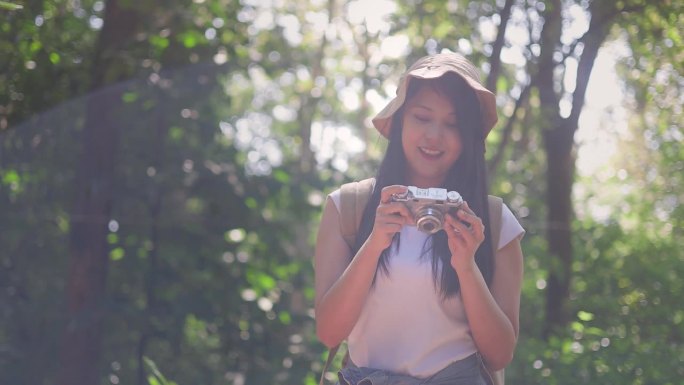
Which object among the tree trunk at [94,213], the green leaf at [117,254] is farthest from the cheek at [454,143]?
the green leaf at [117,254]

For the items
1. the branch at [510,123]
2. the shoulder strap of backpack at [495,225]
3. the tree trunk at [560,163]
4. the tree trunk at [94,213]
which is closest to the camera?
the shoulder strap of backpack at [495,225]

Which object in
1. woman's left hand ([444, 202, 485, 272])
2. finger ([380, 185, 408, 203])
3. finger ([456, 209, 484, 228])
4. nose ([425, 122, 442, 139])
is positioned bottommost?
woman's left hand ([444, 202, 485, 272])

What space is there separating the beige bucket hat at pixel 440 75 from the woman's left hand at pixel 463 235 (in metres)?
0.37

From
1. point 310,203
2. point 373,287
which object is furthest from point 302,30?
point 373,287

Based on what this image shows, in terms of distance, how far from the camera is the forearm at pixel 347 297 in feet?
8.21

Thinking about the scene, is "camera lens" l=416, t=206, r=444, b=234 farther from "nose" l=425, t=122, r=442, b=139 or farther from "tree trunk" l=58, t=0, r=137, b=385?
"tree trunk" l=58, t=0, r=137, b=385

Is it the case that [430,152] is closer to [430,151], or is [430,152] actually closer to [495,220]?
[430,151]

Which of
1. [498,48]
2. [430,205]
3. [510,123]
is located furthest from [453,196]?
[510,123]

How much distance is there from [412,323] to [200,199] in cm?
440

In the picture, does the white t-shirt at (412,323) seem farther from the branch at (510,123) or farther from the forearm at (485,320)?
the branch at (510,123)

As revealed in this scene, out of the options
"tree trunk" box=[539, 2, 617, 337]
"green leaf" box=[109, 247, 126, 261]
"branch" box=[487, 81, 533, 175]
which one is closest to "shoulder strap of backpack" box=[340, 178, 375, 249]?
"tree trunk" box=[539, 2, 617, 337]

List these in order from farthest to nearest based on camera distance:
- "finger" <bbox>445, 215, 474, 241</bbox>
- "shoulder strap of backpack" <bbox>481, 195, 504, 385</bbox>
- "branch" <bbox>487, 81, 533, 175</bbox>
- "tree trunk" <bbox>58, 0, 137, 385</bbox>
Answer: "tree trunk" <bbox>58, 0, 137, 385</bbox> → "branch" <bbox>487, 81, 533, 175</bbox> → "shoulder strap of backpack" <bbox>481, 195, 504, 385</bbox> → "finger" <bbox>445, 215, 474, 241</bbox>

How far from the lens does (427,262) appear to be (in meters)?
2.57

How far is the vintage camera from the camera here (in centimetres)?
248
